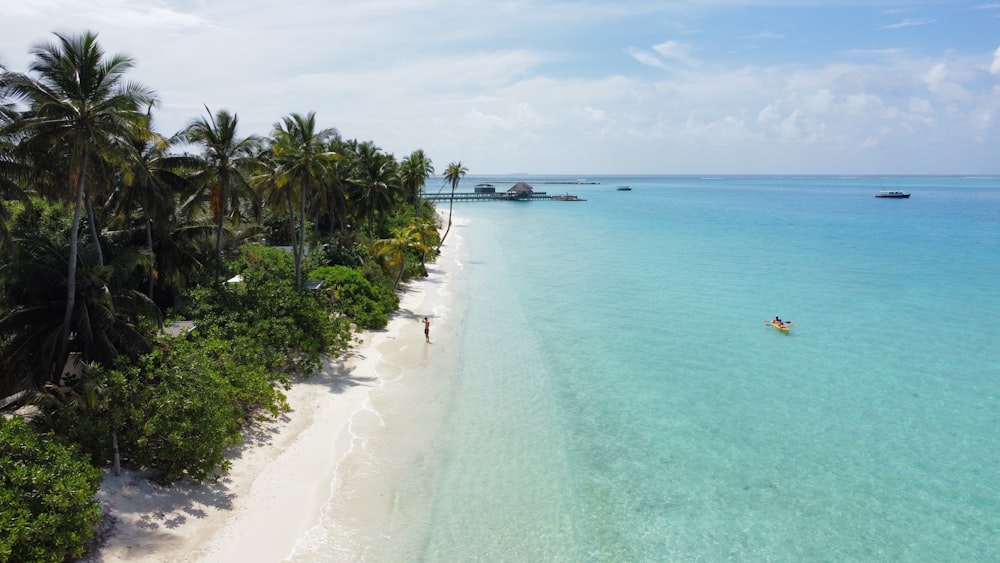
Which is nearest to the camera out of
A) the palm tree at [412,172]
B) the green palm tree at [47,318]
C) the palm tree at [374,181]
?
the green palm tree at [47,318]

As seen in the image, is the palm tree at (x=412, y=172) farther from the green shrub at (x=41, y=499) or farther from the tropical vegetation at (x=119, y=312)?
the green shrub at (x=41, y=499)

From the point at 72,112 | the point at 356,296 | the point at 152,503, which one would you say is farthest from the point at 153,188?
the point at 152,503

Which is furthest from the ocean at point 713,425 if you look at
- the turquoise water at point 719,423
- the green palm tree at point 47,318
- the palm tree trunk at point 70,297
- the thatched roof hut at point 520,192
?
the thatched roof hut at point 520,192

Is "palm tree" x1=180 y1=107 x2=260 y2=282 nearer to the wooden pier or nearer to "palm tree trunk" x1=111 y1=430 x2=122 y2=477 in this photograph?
"palm tree trunk" x1=111 y1=430 x2=122 y2=477

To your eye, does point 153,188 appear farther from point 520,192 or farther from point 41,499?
point 520,192

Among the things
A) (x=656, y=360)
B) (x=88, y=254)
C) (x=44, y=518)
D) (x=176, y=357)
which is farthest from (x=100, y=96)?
(x=656, y=360)

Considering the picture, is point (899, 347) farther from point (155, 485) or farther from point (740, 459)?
point (155, 485)

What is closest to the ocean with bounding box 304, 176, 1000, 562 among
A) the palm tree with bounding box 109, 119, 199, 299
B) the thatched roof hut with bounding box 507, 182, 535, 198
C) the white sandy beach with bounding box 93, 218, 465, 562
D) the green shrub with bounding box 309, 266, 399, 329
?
the white sandy beach with bounding box 93, 218, 465, 562
